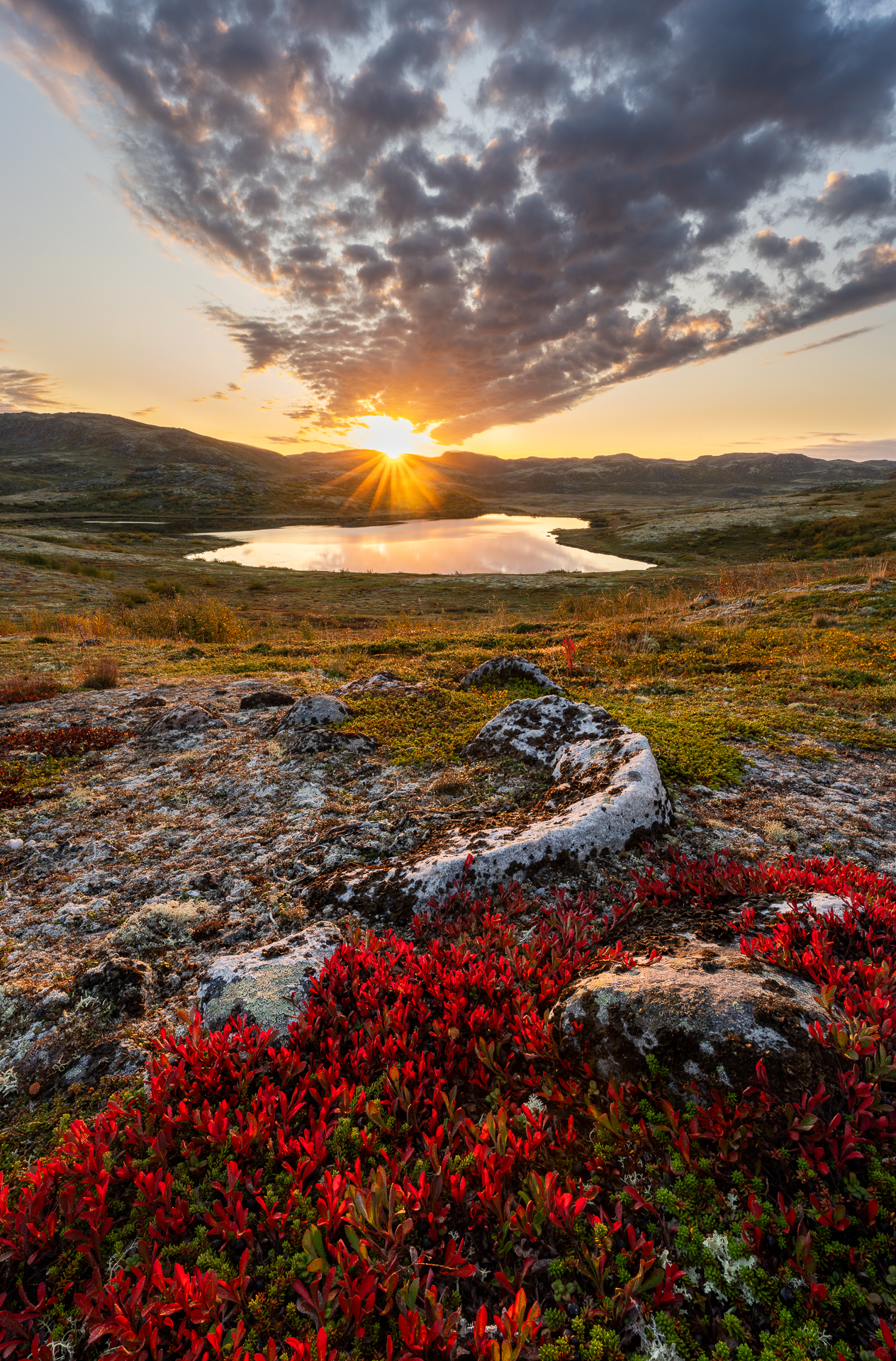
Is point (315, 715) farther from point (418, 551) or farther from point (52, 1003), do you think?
point (418, 551)

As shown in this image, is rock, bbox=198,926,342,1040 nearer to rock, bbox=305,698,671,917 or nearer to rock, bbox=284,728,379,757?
rock, bbox=305,698,671,917

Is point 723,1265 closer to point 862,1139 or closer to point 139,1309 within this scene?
point 862,1139


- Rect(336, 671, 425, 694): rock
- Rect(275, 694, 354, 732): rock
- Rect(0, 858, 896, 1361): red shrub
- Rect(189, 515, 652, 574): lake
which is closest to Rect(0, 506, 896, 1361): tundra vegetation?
Rect(0, 858, 896, 1361): red shrub

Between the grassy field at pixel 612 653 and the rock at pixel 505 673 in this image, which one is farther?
the rock at pixel 505 673

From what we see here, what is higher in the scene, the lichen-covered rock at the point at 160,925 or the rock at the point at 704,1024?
the rock at the point at 704,1024

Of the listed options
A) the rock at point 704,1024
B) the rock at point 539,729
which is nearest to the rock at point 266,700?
the rock at point 539,729

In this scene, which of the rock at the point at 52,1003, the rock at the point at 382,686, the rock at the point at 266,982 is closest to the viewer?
the rock at the point at 266,982

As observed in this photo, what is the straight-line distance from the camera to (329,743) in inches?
372

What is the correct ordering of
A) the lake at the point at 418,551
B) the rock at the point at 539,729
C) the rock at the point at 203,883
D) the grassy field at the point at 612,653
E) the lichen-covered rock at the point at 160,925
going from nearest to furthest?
the lichen-covered rock at the point at 160,925, the rock at the point at 203,883, the rock at the point at 539,729, the grassy field at the point at 612,653, the lake at the point at 418,551

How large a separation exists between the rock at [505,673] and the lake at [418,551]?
6330 centimetres

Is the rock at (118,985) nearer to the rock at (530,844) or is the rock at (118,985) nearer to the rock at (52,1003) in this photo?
the rock at (52,1003)

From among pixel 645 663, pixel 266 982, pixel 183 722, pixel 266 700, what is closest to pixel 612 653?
pixel 645 663

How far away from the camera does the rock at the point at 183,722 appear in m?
10.9

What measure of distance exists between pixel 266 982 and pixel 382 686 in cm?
847
